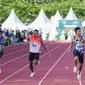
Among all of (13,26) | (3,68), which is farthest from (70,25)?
(3,68)

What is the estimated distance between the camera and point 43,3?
8794cm

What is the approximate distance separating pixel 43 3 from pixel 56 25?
2637 cm

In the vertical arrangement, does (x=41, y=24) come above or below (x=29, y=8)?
below

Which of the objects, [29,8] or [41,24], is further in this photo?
[29,8]

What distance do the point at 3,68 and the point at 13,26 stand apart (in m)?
32.5

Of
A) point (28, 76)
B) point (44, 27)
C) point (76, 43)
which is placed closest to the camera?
point (76, 43)

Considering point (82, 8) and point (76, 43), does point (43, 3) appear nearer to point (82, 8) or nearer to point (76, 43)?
point (82, 8)

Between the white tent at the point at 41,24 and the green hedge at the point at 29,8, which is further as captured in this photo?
the green hedge at the point at 29,8

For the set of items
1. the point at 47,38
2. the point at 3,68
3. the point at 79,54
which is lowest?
the point at 47,38

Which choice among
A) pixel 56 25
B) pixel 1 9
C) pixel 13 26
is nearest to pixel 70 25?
pixel 56 25

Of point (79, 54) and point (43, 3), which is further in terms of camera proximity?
point (43, 3)

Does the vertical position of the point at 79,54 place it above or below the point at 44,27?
above

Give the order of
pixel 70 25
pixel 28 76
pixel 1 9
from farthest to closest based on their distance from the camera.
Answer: pixel 1 9 → pixel 70 25 → pixel 28 76

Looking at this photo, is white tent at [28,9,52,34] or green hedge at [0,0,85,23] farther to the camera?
green hedge at [0,0,85,23]
